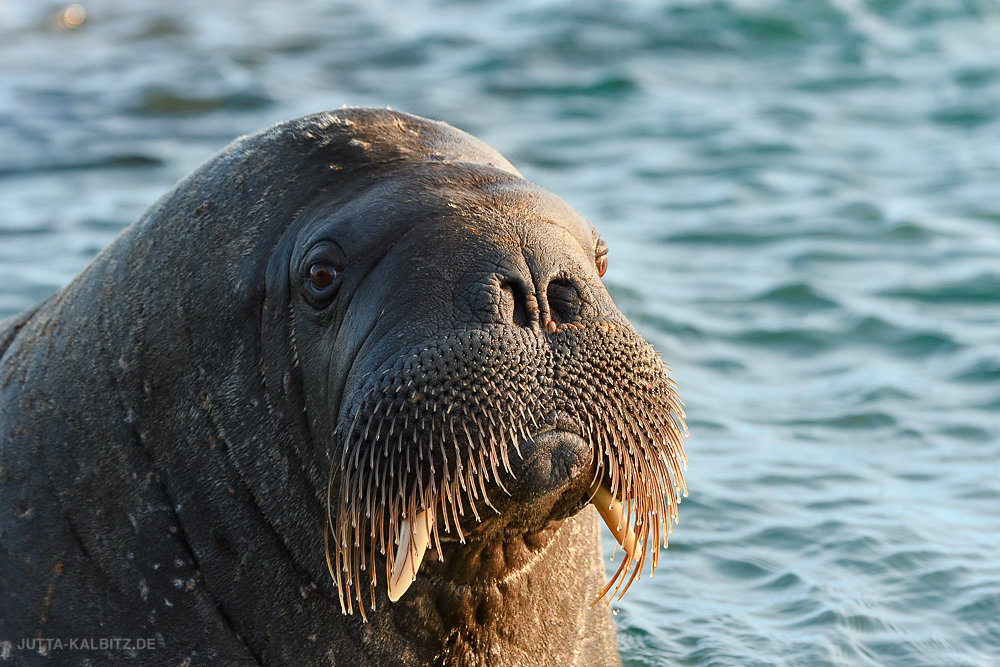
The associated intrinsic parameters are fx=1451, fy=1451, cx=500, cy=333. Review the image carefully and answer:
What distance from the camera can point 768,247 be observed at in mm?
12406

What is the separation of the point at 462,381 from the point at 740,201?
31.8 feet

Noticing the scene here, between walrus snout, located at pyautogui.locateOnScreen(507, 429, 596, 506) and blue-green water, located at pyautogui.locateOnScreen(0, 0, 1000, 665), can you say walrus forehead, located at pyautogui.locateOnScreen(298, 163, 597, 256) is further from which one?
blue-green water, located at pyautogui.locateOnScreen(0, 0, 1000, 665)

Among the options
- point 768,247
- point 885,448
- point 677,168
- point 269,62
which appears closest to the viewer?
point 885,448

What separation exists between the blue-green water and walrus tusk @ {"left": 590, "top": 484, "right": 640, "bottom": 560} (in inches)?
88.2

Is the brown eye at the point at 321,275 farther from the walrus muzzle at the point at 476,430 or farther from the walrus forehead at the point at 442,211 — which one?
the walrus muzzle at the point at 476,430

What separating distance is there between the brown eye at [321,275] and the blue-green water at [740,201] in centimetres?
289

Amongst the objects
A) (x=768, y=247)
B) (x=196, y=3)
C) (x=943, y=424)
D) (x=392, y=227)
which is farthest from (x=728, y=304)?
(x=196, y=3)

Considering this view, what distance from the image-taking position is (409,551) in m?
4.25

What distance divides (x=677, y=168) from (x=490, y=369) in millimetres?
10590

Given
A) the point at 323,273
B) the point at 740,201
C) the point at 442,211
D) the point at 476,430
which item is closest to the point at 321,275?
the point at 323,273

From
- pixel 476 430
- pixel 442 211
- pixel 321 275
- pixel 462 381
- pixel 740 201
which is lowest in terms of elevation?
pixel 740 201

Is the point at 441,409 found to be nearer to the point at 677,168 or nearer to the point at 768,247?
the point at 768,247

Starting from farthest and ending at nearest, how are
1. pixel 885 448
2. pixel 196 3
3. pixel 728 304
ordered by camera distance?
pixel 196 3, pixel 728 304, pixel 885 448

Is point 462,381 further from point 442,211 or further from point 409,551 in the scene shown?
point 442,211
